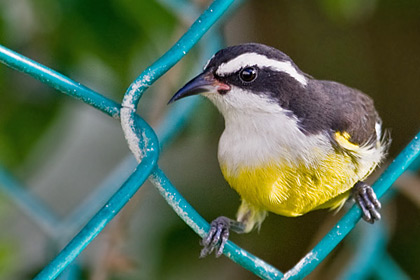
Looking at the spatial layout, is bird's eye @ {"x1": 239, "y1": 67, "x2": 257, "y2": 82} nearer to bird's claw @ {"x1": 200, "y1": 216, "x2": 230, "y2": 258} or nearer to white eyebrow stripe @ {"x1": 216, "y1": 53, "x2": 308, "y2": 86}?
white eyebrow stripe @ {"x1": 216, "y1": 53, "x2": 308, "y2": 86}

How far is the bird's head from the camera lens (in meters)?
0.99

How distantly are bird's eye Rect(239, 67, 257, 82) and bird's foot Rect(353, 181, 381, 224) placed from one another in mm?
216

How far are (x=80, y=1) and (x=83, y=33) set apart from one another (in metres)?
0.06

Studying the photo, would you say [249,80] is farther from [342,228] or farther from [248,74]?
[342,228]

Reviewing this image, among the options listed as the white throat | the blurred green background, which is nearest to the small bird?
the white throat

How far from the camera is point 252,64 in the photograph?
3.35 ft

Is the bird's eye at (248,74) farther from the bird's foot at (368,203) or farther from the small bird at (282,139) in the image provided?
the bird's foot at (368,203)

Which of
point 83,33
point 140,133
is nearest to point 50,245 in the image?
point 83,33

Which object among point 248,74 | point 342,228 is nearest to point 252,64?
point 248,74

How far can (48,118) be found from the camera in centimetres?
161

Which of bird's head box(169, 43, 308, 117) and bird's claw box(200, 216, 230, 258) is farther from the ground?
bird's head box(169, 43, 308, 117)

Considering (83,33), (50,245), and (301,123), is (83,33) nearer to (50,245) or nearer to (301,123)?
(50,245)

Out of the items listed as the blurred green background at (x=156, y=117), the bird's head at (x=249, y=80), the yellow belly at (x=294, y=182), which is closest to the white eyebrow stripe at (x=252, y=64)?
the bird's head at (x=249, y=80)

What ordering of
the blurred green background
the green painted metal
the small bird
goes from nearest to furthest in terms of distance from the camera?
the green painted metal → the small bird → the blurred green background
